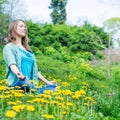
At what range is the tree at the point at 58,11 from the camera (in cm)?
3216

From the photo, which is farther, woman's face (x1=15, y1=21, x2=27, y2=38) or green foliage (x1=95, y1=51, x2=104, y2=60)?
green foliage (x1=95, y1=51, x2=104, y2=60)

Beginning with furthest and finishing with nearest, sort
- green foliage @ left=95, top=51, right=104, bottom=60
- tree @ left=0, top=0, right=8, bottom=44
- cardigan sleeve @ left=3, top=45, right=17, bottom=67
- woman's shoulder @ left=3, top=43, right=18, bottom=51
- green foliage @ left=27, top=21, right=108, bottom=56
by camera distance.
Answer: green foliage @ left=27, top=21, right=108, bottom=56
green foliage @ left=95, top=51, right=104, bottom=60
tree @ left=0, top=0, right=8, bottom=44
woman's shoulder @ left=3, top=43, right=18, bottom=51
cardigan sleeve @ left=3, top=45, right=17, bottom=67

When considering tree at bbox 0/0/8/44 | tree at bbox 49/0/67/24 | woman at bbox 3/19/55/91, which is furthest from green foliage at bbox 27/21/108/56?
woman at bbox 3/19/55/91

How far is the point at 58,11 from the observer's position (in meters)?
32.6

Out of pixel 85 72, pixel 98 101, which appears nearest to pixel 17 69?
pixel 98 101

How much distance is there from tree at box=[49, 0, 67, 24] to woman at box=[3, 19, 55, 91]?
2713 centimetres

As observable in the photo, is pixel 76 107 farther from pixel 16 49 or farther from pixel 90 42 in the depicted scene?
pixel 90 42

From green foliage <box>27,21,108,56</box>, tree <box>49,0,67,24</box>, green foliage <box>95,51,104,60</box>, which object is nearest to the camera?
green foliage <box>95,51,104,60</box>

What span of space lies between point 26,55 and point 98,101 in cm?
124

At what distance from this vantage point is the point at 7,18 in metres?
A: 19.8

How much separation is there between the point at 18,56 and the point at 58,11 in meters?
28.3

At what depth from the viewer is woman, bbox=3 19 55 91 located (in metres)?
4.53

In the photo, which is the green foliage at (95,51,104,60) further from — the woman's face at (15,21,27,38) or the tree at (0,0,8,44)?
the woman's face at (15,21,27,38)

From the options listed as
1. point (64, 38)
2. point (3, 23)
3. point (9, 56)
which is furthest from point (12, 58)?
point (64, 38)
